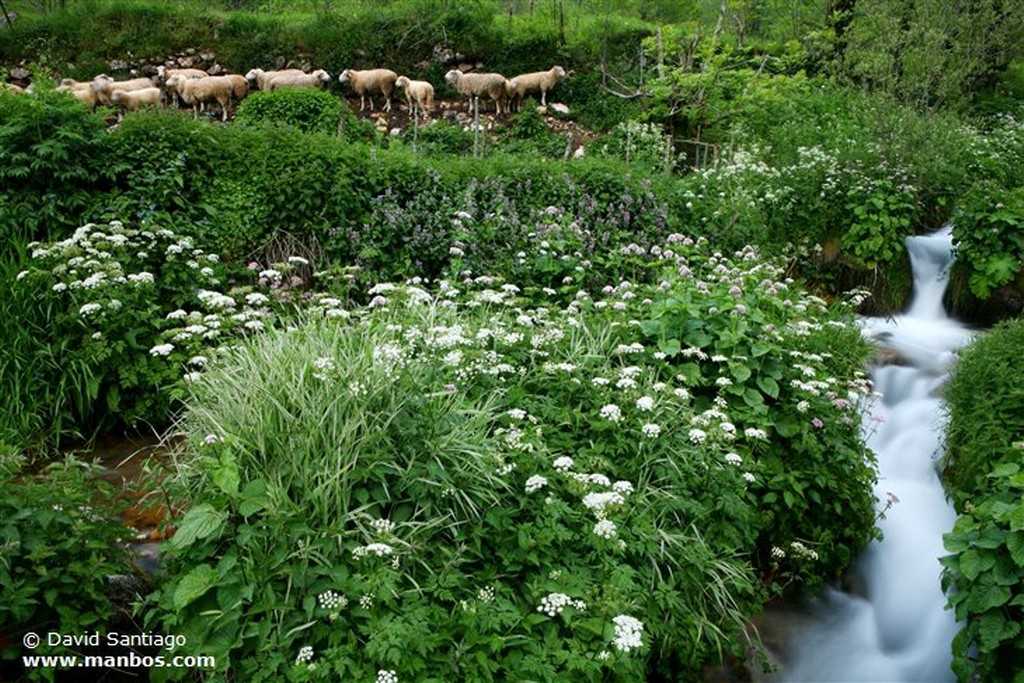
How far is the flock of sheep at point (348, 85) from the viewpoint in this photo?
46.5ft

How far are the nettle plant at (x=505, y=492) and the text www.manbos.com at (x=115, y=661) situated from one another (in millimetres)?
88

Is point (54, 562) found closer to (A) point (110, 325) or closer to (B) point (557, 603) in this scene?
(B) point (557, 603)

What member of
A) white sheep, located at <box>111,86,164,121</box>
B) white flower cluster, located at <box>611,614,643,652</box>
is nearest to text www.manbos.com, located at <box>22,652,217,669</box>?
white flower cluster, located at <box>611,614,643,652</box>

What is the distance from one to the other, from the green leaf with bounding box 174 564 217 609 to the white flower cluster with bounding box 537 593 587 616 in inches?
54.9

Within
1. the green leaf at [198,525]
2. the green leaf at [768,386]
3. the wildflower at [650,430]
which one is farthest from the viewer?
the green leaf at [768,386]

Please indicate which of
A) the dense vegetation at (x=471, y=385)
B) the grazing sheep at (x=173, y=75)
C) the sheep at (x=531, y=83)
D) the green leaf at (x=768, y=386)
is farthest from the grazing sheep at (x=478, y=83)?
the green leaf at (x=768, y=386)

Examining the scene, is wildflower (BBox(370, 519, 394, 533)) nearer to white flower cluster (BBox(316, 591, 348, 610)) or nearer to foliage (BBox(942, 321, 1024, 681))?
white flower cluster (BBox(316, 591, 348, 610))

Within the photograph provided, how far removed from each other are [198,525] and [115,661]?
0.81 metres

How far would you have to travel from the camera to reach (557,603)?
324 centimetres

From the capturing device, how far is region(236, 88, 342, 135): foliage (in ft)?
39.8

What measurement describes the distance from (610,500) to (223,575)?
→ 169 cm

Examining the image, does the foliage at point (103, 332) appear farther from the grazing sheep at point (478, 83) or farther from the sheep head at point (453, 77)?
the grazing sheep at point (478, 83)

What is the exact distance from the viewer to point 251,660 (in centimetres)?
303

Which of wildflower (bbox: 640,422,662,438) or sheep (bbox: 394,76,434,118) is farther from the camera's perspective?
sheep (bbox: 394,76,434,118)
